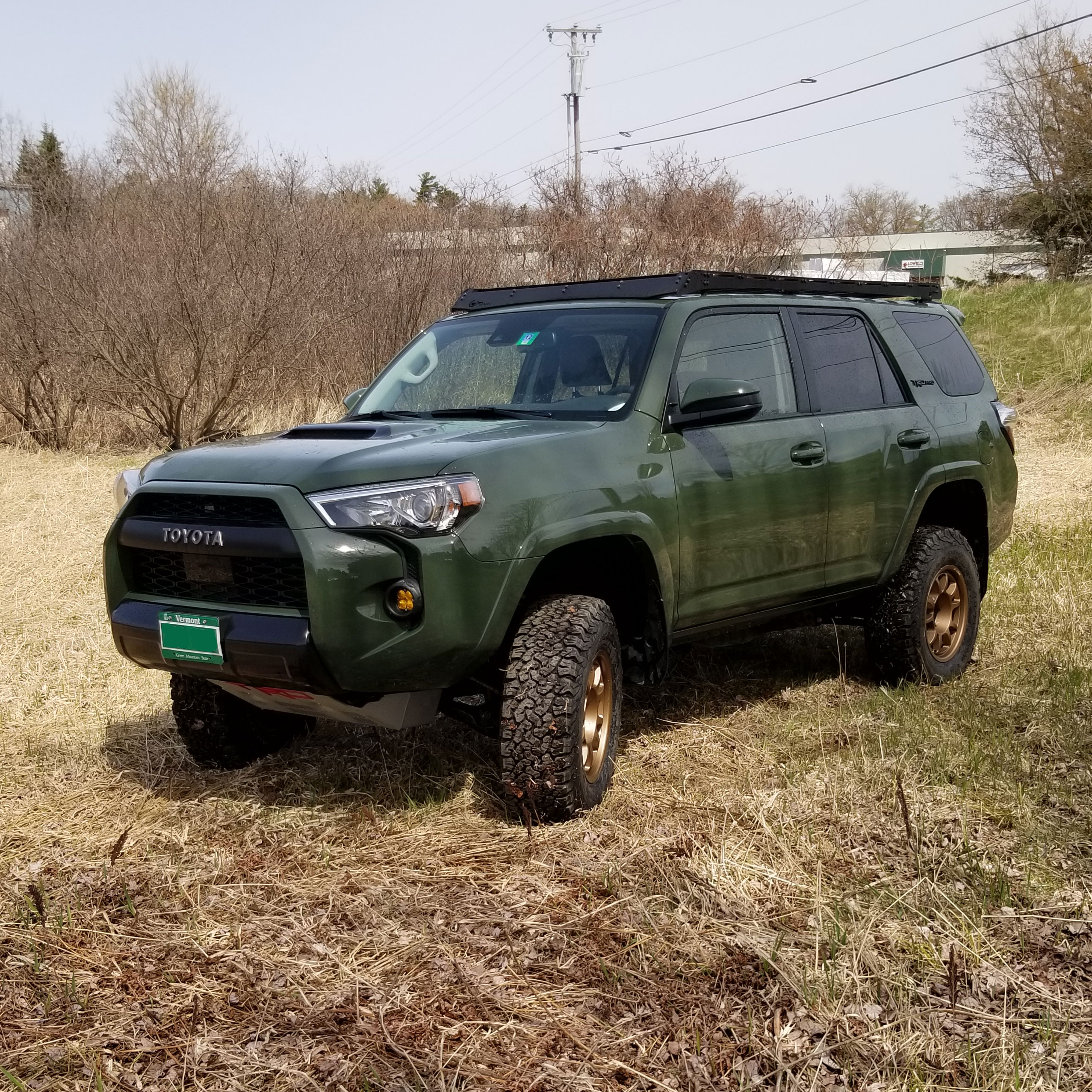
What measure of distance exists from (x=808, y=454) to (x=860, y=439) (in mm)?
446

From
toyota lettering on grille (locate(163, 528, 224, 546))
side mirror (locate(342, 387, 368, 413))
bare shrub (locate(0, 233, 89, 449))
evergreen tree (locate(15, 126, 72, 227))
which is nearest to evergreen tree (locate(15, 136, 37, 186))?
evergreen tree (locate(15, 126, 72, 227))

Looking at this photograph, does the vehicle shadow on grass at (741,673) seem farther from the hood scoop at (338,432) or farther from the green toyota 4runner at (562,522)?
the hood scoop at (338,432)

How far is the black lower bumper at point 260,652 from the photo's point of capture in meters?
3.84

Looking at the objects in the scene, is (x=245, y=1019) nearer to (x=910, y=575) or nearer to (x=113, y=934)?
(x=113, y=934)

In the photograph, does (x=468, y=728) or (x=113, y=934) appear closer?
(x=113, y=934)

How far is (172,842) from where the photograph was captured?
4.34 meters

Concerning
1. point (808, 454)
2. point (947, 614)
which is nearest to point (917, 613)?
point (947, 614)

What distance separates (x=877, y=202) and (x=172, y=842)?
256 ft

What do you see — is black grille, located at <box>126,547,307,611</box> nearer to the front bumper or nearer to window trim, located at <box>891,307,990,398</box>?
the front bumper

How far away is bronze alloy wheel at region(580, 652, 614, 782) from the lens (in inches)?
176

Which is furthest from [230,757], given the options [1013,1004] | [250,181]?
[250,181]

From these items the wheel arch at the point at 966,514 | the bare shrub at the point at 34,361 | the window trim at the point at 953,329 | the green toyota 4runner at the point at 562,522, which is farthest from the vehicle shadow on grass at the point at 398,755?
the bare shrub at the point at 34,361

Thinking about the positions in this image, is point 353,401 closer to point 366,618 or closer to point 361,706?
point 361,706

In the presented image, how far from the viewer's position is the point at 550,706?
4121mm
